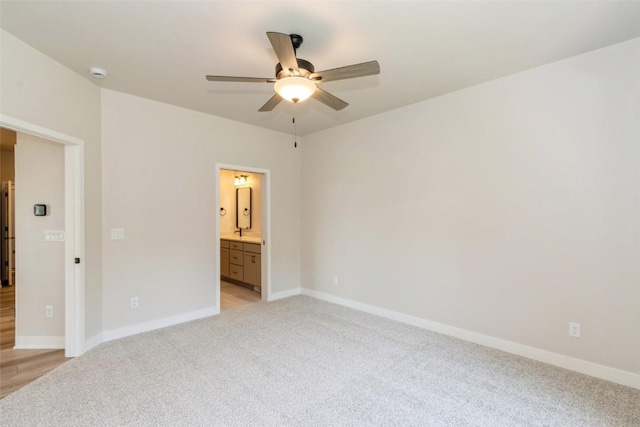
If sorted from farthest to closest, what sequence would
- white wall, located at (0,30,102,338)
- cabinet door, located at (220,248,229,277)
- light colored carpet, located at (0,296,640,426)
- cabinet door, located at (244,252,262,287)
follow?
1. cabinet door, located at (220,248,229,277)
2. cabinet door, located at (244,252,262,287)
3. white wall, located at (0,30,102,338)
4. light colored carpet, located at (0,296,640,426)

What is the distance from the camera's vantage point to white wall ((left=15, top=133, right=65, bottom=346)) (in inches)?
126

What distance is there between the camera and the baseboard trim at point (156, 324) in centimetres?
338

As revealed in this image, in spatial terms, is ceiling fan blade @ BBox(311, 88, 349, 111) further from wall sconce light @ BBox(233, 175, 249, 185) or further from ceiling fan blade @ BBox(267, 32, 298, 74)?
wall sconce light @ BBox(233, 175, 249, 185)

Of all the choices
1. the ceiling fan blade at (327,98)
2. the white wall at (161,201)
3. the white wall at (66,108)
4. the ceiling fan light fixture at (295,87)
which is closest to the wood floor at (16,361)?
the white wall at (66,108)

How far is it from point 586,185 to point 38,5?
4.35 m

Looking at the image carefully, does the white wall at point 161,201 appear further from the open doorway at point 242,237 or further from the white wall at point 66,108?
the open doorway at point 242,237

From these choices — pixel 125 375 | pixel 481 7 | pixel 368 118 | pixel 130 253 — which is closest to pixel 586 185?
pixel 481 7

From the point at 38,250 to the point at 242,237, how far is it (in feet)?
10.9

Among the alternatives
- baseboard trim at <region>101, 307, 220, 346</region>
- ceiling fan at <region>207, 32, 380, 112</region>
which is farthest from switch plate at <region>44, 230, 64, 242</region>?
ceiling fan at <region>207, 32, 380, 112</region>

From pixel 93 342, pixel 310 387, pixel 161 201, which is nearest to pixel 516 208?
pixel 310 387

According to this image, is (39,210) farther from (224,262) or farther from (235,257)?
(224,262)

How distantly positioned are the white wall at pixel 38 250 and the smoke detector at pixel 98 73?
0.90 metres

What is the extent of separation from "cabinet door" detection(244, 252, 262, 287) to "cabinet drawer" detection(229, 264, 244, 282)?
14cm

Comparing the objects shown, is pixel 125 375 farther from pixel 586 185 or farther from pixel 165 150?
pixel 586 185
